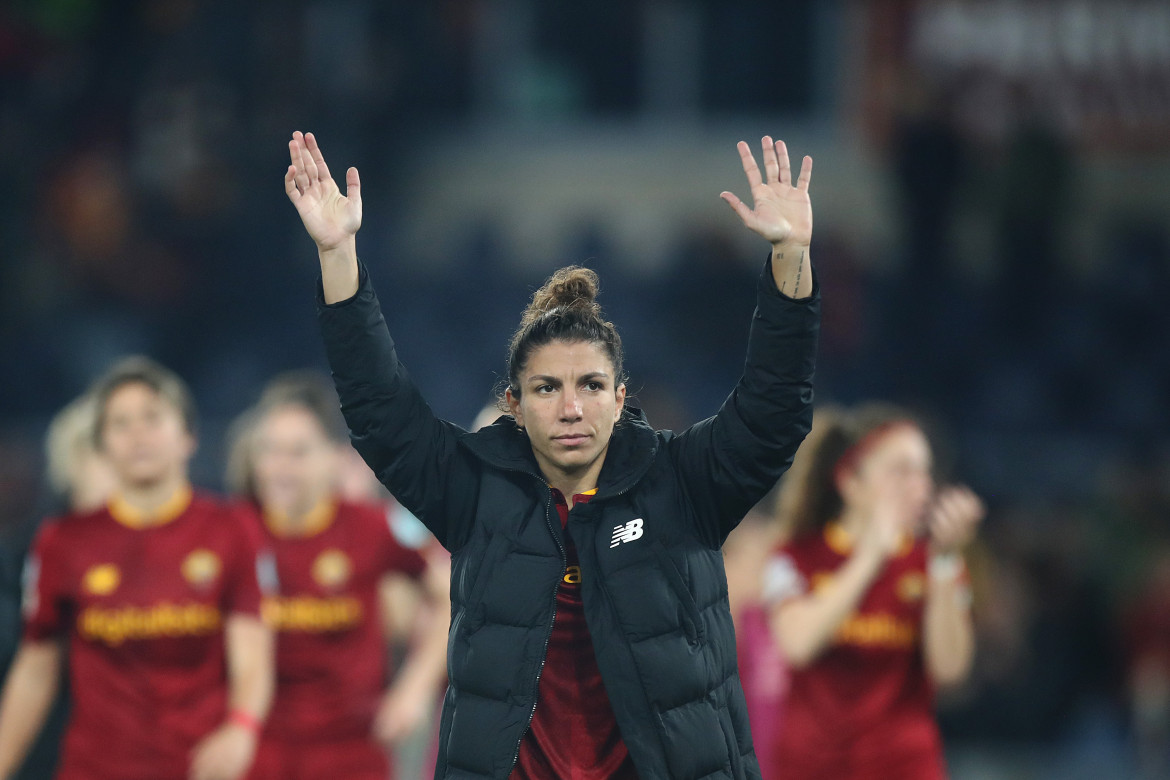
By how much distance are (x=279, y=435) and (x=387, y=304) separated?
5678 millimetres

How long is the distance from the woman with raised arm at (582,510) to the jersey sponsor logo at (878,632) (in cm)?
188

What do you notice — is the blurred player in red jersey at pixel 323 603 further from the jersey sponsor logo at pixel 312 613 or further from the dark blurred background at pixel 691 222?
the dark blurred background at pixel 691 222

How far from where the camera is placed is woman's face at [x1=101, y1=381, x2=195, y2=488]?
480 centimetres

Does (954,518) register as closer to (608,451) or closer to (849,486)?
(849,486)

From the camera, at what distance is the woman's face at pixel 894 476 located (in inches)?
203

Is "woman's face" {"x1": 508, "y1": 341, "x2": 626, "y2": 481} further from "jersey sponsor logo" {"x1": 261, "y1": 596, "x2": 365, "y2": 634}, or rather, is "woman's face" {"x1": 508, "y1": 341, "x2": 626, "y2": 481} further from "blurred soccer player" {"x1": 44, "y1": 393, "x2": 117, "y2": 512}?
"jersey sponsor logo" {"x1": 261, "y1": 596, "x2": 365, "y2": 634}

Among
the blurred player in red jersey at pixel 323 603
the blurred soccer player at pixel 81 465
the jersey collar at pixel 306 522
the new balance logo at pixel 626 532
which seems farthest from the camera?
the jersey collar at pixel 306 522

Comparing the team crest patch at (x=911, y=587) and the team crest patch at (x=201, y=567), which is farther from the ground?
the team crest patch at (x=201, y=567)

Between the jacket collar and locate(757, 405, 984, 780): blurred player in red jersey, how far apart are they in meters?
1.79

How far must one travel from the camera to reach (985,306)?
10844 mm

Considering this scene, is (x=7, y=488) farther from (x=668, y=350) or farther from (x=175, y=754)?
(x=175, y=754)

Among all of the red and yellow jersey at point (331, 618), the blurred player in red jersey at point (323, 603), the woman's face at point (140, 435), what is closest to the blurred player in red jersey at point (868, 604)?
the blurred player in red jersey at point (323, 603)

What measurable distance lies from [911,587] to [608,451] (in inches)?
86.0

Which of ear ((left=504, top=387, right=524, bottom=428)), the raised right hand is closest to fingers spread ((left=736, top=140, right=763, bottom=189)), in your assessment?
ear ((left=504, top=387, right=524, bottom=428))
